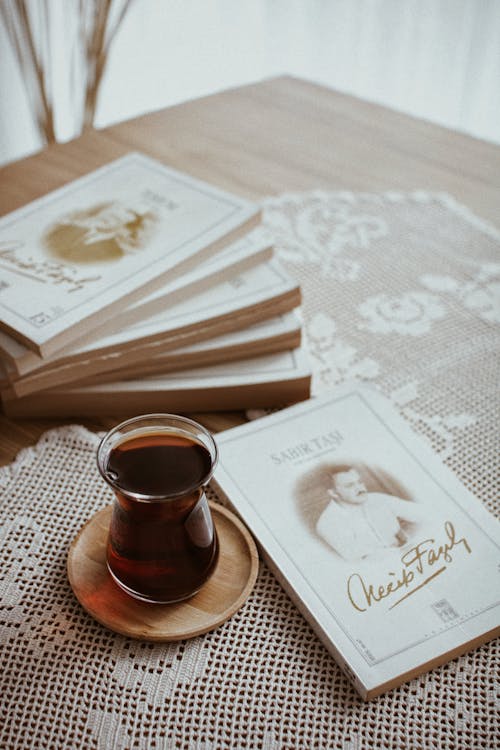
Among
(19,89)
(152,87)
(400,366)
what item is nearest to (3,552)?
(400,366)

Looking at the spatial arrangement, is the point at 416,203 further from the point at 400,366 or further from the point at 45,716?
the point at 45,716

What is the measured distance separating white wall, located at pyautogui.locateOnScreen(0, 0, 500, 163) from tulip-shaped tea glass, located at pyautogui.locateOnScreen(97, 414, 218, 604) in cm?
185

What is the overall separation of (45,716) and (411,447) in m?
0.42

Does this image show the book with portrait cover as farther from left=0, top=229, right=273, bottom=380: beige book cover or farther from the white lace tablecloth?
left=0, top=229, right=273, bottom=380: beige book cover

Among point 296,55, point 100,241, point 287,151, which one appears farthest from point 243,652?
point 296,55

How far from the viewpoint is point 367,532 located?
671 mm

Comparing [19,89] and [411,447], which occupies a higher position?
[411,447]

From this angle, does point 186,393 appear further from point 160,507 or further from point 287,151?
point 287,151

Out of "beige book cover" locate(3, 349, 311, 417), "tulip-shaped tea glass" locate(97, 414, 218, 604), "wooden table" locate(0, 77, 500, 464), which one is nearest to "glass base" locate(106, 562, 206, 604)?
"tulip-shaped tea glass" locate(97, 414, 218, 604)

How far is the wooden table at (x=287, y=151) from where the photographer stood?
1.21 meters

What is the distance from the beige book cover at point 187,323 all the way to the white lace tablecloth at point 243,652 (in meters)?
0.07

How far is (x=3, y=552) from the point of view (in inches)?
26.5

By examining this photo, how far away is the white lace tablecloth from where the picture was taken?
56 centimetres

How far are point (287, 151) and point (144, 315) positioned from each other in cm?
59
